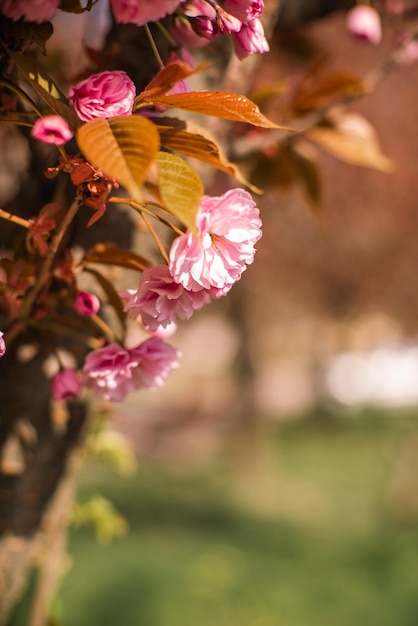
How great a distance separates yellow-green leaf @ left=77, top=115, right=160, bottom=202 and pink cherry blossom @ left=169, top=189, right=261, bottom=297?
7 cm

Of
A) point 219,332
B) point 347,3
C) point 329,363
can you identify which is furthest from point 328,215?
→ point 219,332

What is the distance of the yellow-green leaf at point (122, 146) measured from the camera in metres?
0.41

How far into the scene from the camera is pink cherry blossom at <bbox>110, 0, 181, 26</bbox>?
508 millimetres

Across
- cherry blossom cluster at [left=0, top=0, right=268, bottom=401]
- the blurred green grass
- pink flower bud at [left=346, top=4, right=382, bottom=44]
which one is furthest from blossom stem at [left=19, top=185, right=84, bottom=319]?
the blurred green grass

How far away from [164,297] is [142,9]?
0.73 feet

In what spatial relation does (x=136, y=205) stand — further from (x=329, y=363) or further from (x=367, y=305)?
(x=329, y=363)

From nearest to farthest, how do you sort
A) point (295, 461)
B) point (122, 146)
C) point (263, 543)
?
point (122, 146) < point (263, 543) < point (295, 461)

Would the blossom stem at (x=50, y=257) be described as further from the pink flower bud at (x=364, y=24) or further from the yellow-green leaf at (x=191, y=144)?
the pink flower bud at (x=364, y=24)

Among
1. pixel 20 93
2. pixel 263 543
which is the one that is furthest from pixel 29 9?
pixel 263 543

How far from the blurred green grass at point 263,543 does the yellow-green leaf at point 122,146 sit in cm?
245

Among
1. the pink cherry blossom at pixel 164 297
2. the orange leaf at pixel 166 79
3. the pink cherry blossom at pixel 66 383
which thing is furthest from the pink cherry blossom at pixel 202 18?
the pink cherry blossom at pixel 66 383

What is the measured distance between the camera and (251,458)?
5.57 metres

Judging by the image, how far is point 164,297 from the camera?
0.51 m

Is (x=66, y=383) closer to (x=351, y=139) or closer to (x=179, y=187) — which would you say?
(x=179, y=187)
